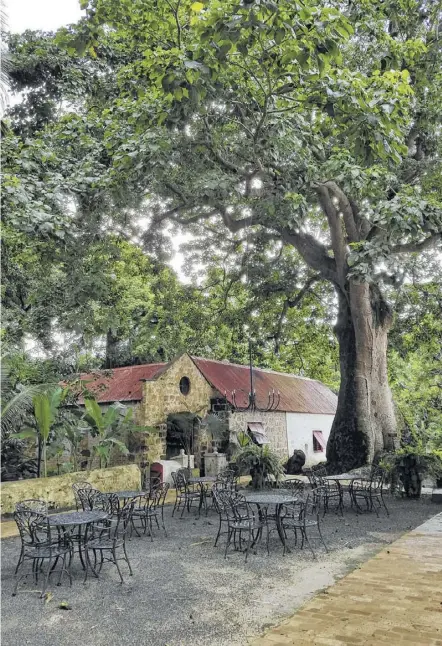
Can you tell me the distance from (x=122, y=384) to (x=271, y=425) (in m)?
5.97

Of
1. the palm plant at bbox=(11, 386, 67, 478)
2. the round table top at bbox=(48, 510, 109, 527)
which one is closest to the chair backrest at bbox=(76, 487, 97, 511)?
the round table top at bbox=(48, 510, 109, 527)

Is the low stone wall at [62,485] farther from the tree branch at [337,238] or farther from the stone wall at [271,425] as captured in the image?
the tree branch at [337,238]

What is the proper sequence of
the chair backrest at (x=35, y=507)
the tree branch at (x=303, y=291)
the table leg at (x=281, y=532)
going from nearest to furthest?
the chair backrest at (x=35, y=507)
the table leg at (x=281, y=532)
the tree branch at (x=303, y=291)

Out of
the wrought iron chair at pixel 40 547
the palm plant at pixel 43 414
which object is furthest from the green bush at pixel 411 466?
the wrought iron chair at pixel 40 547

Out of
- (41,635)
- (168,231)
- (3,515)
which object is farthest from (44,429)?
(168,231)

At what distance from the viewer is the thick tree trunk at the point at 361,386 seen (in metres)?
13.6

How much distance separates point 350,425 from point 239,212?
23.2ft

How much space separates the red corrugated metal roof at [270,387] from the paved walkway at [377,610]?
35.2ft

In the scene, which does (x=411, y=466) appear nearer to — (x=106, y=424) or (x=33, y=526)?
(x=106, y=424)

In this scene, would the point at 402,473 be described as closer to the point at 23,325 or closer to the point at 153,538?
the point at 153,538

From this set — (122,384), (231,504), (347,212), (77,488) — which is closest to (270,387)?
(122,384)

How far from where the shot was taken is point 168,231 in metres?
15.8

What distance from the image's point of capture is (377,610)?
4398mm

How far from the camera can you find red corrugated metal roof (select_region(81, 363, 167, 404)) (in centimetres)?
1477
